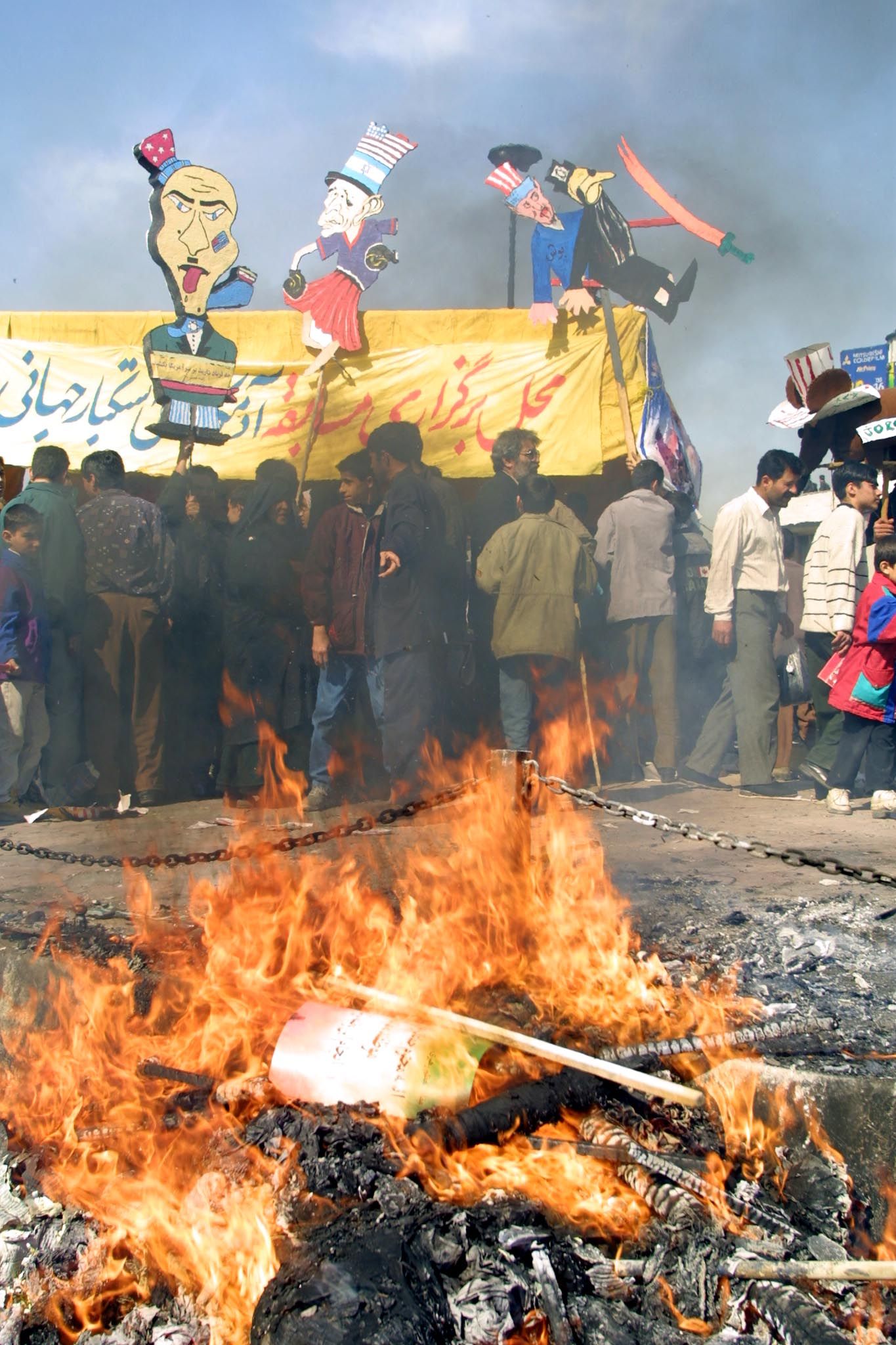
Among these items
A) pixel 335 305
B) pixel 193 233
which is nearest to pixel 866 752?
pixel 335 305

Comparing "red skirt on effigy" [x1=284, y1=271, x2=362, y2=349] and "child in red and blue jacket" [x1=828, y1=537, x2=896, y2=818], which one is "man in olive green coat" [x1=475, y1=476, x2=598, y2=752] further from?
"red skirt on effigy" [x1=284, y1=271, x2=362, y2=349]

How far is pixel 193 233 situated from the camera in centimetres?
848

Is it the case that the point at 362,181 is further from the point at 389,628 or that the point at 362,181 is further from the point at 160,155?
the point at 389,628

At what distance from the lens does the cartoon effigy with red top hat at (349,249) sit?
856 cm

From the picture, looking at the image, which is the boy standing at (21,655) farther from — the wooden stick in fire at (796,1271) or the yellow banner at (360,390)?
the wooden stick in fire at (796,1271)

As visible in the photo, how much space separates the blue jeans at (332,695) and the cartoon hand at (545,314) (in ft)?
11.7

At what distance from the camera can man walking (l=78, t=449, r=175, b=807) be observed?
6.99 m

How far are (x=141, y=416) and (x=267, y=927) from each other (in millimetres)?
6198

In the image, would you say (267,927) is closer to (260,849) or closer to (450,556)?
(260,849)

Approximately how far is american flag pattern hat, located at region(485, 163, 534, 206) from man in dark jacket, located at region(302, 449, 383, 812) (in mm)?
3348

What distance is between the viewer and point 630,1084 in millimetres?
2785

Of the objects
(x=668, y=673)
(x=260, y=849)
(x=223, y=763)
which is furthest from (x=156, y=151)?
(x=260, y=849)

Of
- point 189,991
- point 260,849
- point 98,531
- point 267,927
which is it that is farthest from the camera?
point 98,531

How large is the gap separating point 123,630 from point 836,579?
17.1 feet
